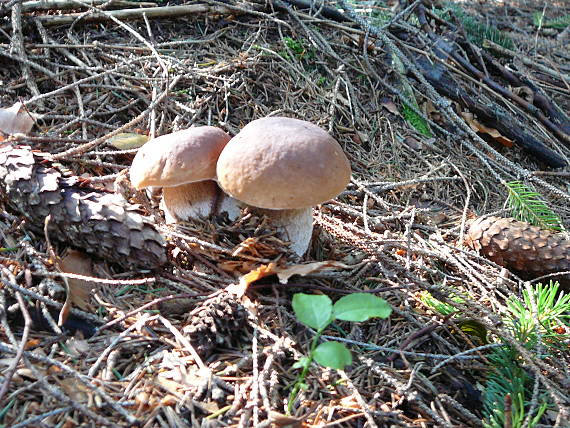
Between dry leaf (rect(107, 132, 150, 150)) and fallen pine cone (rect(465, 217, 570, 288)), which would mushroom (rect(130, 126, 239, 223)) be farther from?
fallen pine cone (rect(465, 217, 570, 288))

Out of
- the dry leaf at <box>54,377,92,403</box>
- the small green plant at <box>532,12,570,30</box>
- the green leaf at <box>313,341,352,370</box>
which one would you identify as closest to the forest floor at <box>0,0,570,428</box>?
the dry leaf at <box>54,377,92,403</box>

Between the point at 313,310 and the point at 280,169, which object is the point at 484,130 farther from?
the point at 313,310

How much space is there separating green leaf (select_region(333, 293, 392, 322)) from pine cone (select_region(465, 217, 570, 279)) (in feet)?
4.07

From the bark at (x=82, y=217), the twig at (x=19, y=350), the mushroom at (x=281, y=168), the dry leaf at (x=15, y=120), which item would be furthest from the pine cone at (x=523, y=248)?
the dry leaf at (x=15, y=120)

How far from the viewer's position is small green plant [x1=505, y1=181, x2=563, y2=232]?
8.16 feet

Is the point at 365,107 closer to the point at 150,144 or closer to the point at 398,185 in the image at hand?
the point at 398,185

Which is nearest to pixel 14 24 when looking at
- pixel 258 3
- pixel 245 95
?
pixel 245 95

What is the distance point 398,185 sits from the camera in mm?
2711

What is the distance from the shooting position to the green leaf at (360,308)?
1228 millimetres

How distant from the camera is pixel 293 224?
1.96 m

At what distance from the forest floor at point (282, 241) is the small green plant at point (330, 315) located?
9.2 inches

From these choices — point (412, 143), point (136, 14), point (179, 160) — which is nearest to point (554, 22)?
point (412, 143)

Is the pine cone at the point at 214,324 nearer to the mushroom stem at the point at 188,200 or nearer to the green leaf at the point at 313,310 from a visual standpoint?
the green leaf at the point at 313,310

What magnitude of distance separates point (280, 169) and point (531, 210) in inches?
65.8
